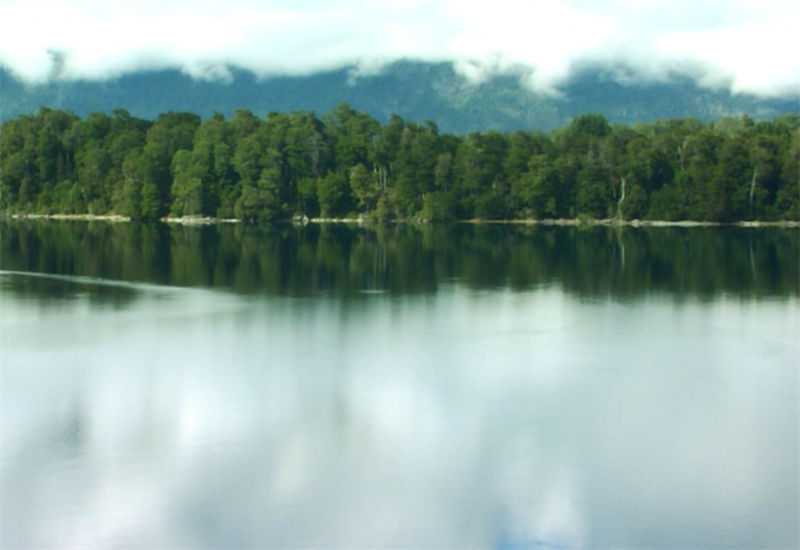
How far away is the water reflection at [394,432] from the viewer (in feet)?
41.7

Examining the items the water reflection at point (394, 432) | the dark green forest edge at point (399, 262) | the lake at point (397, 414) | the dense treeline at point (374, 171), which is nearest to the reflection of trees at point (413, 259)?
the dark green forest edge at point (399, 262)

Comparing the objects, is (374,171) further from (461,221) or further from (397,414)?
(397,414)

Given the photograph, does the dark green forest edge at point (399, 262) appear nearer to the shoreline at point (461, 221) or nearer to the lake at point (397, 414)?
the lake at point (397, 414)

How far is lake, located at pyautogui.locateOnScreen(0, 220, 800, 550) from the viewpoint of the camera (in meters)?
12.8

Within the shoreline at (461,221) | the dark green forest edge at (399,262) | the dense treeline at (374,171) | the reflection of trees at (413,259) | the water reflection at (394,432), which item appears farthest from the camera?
the dense treeline at (374,171)

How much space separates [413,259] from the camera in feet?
151

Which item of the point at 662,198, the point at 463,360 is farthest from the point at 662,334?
the point at 662,198

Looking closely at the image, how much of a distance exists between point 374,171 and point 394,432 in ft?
253

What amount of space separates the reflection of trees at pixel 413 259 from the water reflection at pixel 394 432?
8.43 metres

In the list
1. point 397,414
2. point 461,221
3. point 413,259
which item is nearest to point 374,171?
point 461,221

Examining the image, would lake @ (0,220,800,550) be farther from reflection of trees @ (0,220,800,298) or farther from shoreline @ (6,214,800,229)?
shoreline @ (6,214,800,229)

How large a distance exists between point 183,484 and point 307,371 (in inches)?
268

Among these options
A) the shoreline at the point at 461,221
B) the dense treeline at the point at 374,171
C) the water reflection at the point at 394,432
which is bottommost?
the water reflection at the point at 394,432

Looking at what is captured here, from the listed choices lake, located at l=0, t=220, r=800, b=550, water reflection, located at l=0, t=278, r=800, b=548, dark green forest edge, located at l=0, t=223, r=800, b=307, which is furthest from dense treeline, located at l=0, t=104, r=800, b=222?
water reflection, located at l=0, t=278, r=800, b=548
